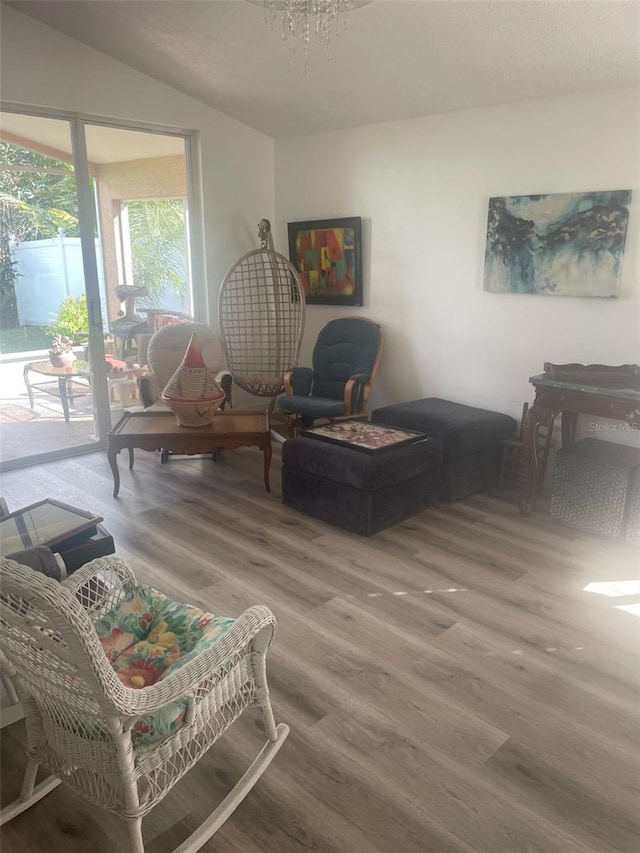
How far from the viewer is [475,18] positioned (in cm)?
313

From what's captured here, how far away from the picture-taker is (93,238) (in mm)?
4641

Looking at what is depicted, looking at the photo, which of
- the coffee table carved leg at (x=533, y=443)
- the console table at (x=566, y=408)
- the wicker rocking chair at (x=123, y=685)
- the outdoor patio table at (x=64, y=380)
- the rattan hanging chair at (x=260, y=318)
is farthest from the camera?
the rattan hanging chair at (x=260, y=318)

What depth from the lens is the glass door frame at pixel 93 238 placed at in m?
4.45

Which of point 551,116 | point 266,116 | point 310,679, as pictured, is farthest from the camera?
point 266,116

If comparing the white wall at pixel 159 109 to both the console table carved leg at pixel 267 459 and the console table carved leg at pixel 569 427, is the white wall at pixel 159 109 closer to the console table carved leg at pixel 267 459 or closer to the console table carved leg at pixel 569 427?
the console table carved leg at pixel 267 459

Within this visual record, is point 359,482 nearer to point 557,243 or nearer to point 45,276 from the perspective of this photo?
point 557,243

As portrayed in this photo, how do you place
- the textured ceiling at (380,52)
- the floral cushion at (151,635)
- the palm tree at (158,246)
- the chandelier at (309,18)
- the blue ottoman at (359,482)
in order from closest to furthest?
the floral cushion at (151,635) → the chandelier at (309,18) → the textured ceiling at (380,52) → the blue ottoman at (359,482) → the palm tree at (158,246)

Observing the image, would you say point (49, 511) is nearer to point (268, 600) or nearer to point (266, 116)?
point (268, 600)

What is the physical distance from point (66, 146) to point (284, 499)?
299 centimetres

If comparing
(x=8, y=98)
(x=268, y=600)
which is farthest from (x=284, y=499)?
(x=8, y=98)

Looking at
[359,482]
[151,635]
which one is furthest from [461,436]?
[151,635]

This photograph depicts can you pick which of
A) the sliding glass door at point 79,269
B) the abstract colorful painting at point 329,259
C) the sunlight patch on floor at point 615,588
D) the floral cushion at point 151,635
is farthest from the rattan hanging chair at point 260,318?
the floral cushion at point 151,635

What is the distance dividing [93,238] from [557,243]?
3.26 m

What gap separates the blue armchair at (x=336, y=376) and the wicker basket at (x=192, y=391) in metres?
0.90
